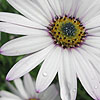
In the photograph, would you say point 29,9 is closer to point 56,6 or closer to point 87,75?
point 56,6

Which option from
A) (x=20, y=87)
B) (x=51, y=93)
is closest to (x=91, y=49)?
(x=51, y=93)

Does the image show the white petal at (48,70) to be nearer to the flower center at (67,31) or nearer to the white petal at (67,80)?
the white petal at (67,80)

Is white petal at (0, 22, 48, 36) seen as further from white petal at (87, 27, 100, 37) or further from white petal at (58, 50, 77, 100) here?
white petal at (87, 27, 100, 37)

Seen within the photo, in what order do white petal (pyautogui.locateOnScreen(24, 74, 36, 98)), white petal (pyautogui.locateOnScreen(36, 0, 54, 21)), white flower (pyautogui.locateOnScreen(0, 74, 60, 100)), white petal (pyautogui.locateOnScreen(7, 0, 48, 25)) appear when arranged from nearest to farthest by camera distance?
1. white petal (pyautogui.locateOnScreen(7, 0, 48, 25))
2. white petal (pyautogui.locateOnScreen(36, 0, 54, 21))
3. white flower (pyautogui.locateOnScreen(0, 74, 60, 100))
4. white petal (pyautogui.locateOnScreen(24, 74, 36, 98))

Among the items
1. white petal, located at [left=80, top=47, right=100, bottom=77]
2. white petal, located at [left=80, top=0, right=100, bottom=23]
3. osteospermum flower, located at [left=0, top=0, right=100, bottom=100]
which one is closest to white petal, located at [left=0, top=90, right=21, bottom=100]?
osteospermum flower, located at [left=0, top=0, right=100, bottom=100]

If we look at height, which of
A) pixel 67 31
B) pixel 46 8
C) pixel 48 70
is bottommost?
pixel 48 70

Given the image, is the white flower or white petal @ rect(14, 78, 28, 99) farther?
white petal @ rect(14, 78, 28, 99)
